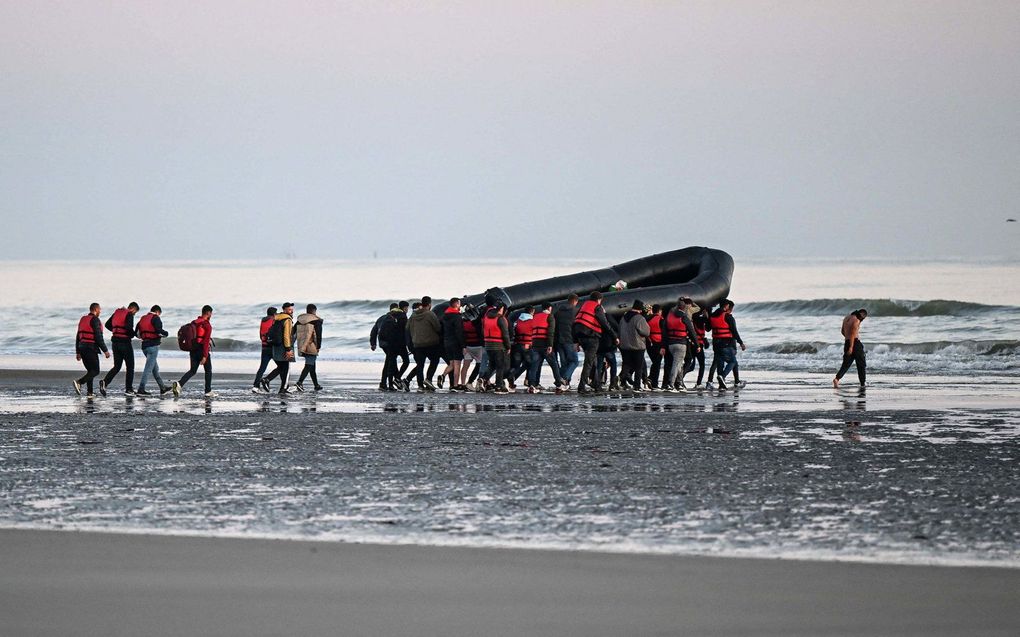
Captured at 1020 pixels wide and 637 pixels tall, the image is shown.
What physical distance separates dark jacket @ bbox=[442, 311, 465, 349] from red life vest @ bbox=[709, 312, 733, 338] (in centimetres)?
457

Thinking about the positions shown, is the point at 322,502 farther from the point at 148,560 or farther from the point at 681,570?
the point at 681,570

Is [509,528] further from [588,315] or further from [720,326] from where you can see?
[720,326]

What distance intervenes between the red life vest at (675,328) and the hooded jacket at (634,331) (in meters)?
0.52

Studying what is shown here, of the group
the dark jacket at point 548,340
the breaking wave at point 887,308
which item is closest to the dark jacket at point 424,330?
the dark jacket at point 548,340

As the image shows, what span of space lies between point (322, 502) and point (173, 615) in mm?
3654

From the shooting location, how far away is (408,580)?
7.36 m

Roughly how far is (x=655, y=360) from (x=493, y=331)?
11.2 ft

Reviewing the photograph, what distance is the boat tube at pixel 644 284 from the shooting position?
3014cm

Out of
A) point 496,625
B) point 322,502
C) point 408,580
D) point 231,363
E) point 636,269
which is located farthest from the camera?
point 231,363

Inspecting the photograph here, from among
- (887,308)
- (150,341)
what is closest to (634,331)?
(150,341)

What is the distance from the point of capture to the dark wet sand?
6348 mm

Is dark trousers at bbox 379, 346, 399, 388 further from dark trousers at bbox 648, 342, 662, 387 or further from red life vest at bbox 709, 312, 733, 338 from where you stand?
red life vest at bbox 709, 312, 733, 338

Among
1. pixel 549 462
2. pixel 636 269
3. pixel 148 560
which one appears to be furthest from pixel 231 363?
pixel 148 560

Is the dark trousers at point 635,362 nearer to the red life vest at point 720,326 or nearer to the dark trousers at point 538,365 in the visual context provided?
the dark trousers at point 538,365
